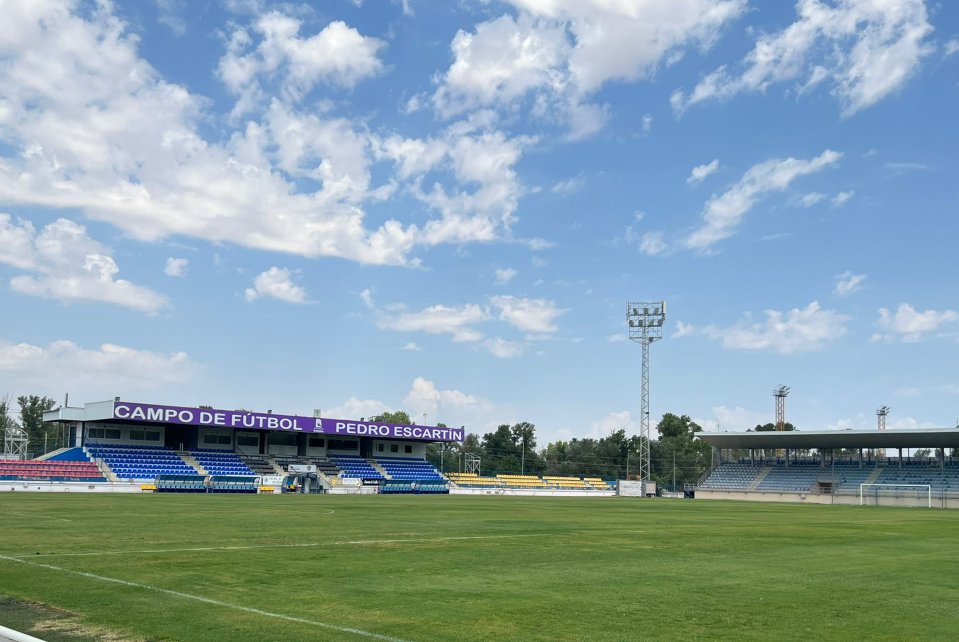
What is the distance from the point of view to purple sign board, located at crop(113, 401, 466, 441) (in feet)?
259

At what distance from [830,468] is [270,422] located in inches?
2458

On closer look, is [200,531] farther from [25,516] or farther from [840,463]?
[840,463]

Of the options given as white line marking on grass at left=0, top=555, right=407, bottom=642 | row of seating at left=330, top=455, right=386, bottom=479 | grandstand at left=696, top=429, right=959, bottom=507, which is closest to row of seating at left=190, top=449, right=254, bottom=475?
row of seating at left=330, top=455, right=386, bottom=479

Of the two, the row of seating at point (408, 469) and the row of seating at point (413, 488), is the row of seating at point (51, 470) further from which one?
the row of seating at point (408, 469)

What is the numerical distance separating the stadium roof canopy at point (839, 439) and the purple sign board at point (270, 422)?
1295 inches

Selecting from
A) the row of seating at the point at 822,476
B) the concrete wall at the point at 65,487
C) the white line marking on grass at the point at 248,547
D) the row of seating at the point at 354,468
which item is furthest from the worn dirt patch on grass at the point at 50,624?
the row of seating at the point at 822,476

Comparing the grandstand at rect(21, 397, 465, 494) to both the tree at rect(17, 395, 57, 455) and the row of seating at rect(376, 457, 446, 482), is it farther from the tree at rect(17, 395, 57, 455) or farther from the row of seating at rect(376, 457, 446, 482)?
the tree at rect(17, 395, 57, 455)

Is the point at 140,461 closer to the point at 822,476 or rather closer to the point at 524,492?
the point at 524,492

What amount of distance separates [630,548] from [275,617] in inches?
520

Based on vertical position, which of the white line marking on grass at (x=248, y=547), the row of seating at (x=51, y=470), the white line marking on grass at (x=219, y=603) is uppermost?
the white line marking on grass at (x=219, y=603)

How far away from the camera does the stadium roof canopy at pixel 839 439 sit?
85062 millimetres

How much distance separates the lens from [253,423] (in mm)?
87250

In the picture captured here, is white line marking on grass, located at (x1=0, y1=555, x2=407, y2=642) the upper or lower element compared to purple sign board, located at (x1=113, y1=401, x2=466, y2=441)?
lower

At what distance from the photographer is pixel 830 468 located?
9719 cm
